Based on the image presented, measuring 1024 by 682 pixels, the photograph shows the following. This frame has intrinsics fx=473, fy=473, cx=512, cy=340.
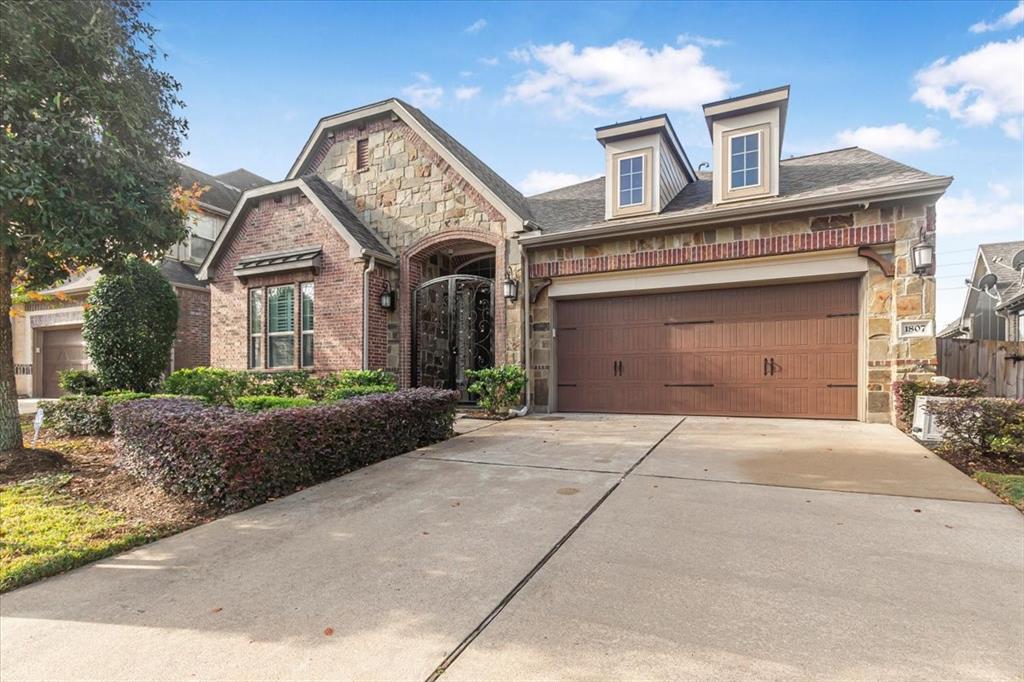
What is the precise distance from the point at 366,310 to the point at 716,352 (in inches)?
277

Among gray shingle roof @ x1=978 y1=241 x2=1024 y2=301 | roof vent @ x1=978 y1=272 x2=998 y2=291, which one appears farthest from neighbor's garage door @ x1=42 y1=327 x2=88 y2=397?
roof vent @ x1=978 y1=272 x2=998 y2=291

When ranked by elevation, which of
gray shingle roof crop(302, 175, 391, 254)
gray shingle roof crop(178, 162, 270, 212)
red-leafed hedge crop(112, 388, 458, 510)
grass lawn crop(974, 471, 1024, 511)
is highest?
gray shingle roof crop(178, 162, 270, 212)

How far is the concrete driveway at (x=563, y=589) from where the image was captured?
1.97 m

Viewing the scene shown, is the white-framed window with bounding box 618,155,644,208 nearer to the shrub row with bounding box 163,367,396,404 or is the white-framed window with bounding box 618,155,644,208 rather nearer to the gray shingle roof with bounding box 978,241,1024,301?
the shrub row with bounding box 163,367,396,404

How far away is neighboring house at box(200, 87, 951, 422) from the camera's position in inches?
303

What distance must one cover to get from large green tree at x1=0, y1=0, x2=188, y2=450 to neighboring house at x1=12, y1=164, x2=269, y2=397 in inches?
402

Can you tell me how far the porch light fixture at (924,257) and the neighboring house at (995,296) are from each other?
9275 mm

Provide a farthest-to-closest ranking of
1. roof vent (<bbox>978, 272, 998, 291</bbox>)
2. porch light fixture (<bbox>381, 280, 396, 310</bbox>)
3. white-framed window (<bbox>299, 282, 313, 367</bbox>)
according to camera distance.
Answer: roof vent (<bbox>978, 272, 998, 291</bbox>), white-framed window (<bbox>299, 282, 313, 367</bbox>), porch light fixture (<bbox>381, 280, 396, 310</bbox>)

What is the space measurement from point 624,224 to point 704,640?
765cm

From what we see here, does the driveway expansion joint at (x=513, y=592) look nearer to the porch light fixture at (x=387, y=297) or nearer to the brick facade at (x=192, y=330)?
the porch light fixture at (x=387, y=297)

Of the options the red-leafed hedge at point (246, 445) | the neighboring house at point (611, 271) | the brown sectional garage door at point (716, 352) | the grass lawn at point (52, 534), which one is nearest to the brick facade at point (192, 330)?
the neighboring house at point (611, 271)

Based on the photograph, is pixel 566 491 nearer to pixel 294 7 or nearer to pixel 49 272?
pixel 49 272

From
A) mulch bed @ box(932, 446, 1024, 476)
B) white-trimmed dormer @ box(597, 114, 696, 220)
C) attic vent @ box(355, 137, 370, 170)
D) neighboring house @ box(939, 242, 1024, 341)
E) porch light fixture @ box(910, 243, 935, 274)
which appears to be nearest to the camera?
mulch bed @ box(932, 446, 1024, 476)

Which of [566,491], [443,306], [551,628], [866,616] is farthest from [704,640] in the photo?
[443,306]
